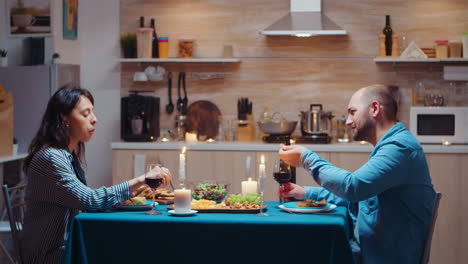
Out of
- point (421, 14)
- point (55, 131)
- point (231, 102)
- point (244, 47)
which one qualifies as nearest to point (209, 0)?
point (244, 47)

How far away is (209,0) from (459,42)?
2123 millimetres

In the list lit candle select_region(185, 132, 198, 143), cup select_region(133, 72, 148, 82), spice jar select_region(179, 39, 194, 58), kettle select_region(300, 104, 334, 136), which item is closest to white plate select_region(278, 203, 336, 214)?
kettle select_region(300, 104, 334, 136)

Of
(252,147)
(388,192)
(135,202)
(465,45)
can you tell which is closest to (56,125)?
(135,202)

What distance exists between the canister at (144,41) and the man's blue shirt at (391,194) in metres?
3.32

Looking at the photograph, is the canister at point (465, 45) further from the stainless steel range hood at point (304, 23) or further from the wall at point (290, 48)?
the stainless steel range hood at point (304, 23)

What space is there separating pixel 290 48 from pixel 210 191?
3082mm

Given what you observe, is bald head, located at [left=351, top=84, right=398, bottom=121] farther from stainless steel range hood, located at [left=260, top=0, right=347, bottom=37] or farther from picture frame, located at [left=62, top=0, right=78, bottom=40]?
picture frame, located at [left=62, top=0, right=78, bottom=40]

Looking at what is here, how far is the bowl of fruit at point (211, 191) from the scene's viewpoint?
318cm

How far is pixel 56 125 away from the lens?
10.3 feet

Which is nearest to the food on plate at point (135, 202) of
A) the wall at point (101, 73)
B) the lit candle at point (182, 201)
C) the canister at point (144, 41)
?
the lit candle at point (182, 201)

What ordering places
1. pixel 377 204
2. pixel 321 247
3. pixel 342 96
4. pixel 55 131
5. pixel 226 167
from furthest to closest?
1. pixel 342 96
2. pixel 226 167
3. pixel 55 131
4. pixel 377 204
5. pixel 321 247

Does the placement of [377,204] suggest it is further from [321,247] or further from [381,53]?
[381,53]

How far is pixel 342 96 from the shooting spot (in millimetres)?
6012

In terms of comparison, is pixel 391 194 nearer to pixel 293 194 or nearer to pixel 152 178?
pixel 293 194
